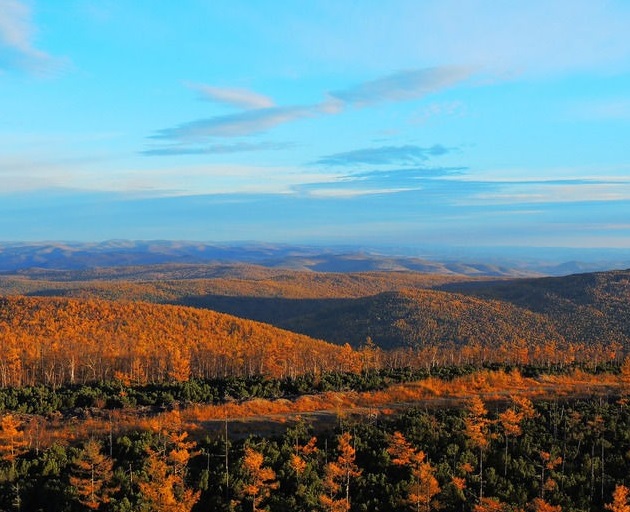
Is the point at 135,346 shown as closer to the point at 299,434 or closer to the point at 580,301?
the point at 299,434

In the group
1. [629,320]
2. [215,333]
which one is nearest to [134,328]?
[215,333]

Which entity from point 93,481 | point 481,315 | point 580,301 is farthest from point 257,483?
point 580,301

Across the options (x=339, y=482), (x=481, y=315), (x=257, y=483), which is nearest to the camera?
(x=257, y=483)

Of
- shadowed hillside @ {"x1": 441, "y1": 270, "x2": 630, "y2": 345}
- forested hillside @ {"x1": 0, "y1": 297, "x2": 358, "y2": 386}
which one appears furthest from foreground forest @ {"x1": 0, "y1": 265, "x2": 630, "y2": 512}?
shadowed hillside @ {"x1": 441, "y1": 270, "x2": 630, "y2": 345}

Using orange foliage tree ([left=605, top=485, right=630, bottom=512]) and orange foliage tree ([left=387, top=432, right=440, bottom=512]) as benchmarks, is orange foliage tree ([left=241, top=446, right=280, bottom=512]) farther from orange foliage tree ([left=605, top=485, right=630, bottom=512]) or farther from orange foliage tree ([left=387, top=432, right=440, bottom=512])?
orange foliage tree ([left=605, top=485, right=630, bottom=512])

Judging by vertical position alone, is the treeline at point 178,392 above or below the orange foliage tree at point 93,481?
below

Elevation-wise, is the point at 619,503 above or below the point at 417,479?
above

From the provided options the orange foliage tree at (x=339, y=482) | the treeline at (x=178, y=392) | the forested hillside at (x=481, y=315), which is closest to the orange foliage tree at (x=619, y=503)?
the orange foliage tree at (x=339, y=482)

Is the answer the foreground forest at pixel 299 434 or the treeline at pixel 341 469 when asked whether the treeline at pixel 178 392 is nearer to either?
the foreground forest at pixel 299 434

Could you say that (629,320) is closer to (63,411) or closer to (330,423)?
(330,423)
